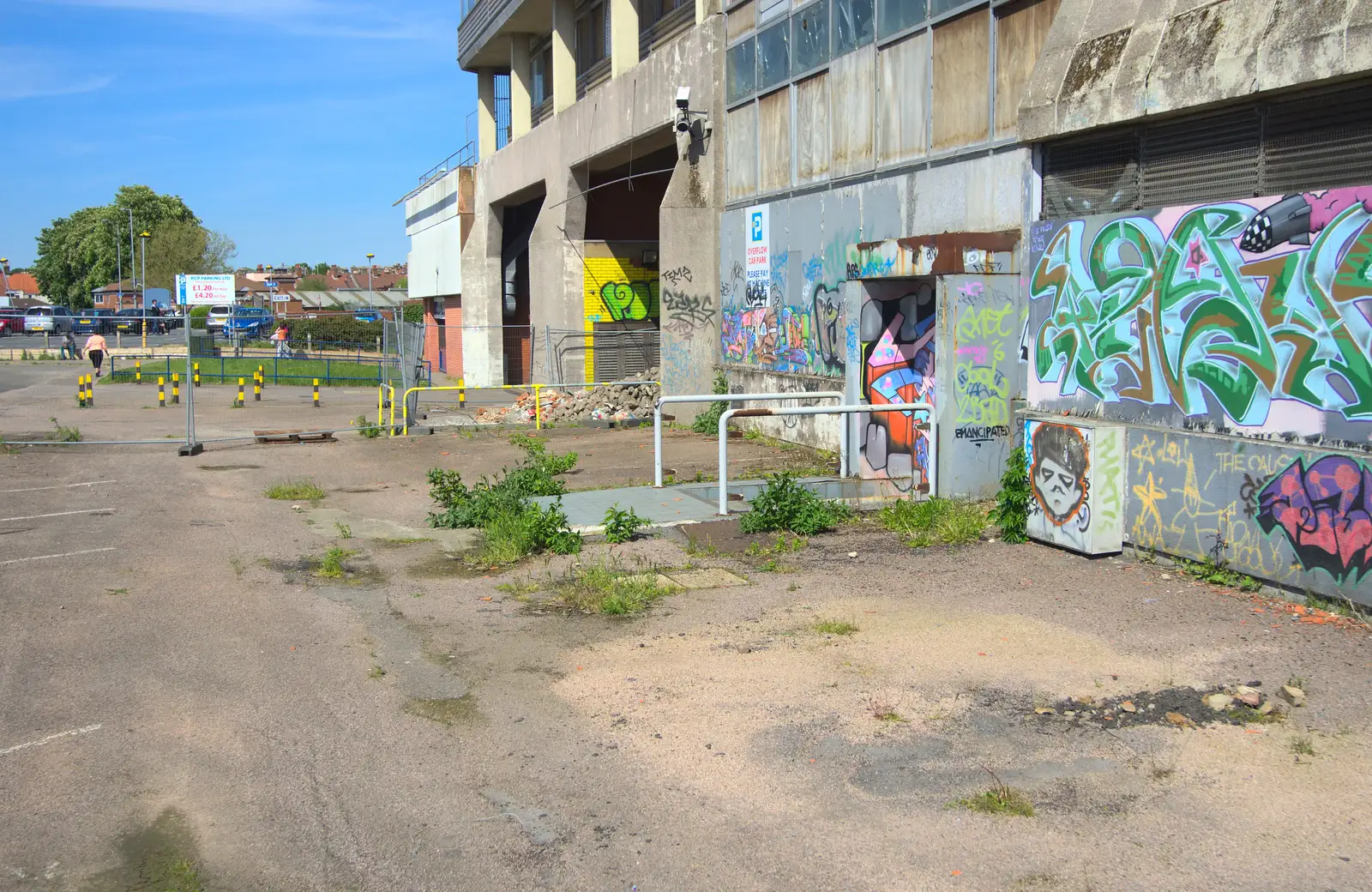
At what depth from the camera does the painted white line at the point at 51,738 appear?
18.7 ft

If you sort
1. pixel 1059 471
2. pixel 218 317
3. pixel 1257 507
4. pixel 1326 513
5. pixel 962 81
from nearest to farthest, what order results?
pixel 1326 513, pixel 1257 507, pixel 1059 471, pixel 962 81, pixel 218 317

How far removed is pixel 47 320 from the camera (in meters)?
86.9

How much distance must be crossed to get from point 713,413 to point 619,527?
30.7 feet

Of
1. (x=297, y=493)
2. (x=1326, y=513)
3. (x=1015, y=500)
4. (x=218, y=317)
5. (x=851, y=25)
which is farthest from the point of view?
(x=218, y=317)

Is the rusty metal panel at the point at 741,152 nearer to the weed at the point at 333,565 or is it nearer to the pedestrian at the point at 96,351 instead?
the weed at the point at 333,565

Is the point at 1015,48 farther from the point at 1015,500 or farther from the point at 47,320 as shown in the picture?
the point at 47,320

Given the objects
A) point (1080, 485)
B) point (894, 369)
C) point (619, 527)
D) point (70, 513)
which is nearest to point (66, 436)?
point (70, 513)

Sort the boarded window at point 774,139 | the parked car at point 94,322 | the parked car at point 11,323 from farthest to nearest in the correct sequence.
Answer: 1. the parked car at point 11,323
2. the parked car at point 94,322
3. the boarded window at point 774,139

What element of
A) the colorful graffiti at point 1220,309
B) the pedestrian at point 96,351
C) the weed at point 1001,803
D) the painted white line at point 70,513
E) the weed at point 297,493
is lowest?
the weed at point 1001,803

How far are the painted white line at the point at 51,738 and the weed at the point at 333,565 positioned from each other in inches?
149

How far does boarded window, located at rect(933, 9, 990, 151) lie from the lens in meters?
13.3

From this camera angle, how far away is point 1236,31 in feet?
27.3

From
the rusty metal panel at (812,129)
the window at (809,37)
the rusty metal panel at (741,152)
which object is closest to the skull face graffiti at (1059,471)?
the rusty metal panel at (812,129)

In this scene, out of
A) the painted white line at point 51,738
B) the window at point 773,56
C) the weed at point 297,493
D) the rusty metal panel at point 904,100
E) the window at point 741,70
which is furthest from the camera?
the window at point 741,70
